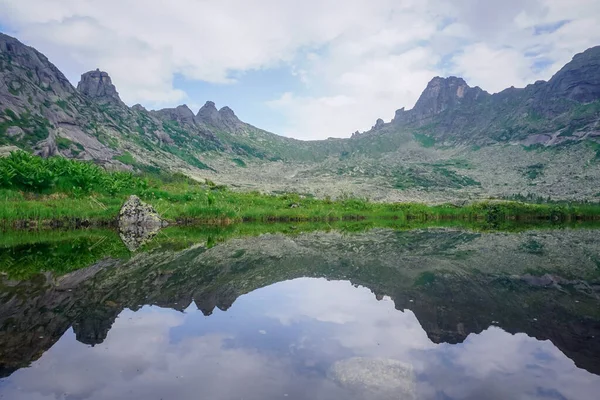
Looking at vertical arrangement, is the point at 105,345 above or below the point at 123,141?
below

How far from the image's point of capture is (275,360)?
21.7 feet

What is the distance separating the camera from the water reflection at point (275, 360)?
5.64 meters

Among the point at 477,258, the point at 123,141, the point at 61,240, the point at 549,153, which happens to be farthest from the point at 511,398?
the point at 549,153

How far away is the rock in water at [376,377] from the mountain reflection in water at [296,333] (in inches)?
1.1

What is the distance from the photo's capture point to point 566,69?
183 meters

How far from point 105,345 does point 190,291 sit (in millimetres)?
4081

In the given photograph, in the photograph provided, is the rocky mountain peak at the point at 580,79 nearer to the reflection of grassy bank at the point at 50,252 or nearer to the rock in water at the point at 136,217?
the rock in water at the point at 136,217

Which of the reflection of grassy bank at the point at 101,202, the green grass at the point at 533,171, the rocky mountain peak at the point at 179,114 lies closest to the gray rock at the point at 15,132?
the reflection of grassy bank at the point at 101,202

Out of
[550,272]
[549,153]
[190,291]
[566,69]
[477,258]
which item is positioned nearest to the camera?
[190,291]

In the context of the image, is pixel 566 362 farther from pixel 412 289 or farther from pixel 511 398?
pixel 412 289

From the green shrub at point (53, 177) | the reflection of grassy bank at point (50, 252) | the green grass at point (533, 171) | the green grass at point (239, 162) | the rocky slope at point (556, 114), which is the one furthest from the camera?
the green grass at point (239, 162)

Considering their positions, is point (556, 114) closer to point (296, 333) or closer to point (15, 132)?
point (15, 132)

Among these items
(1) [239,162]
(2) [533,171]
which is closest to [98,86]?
(1) [239,162]

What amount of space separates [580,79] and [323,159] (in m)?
113
